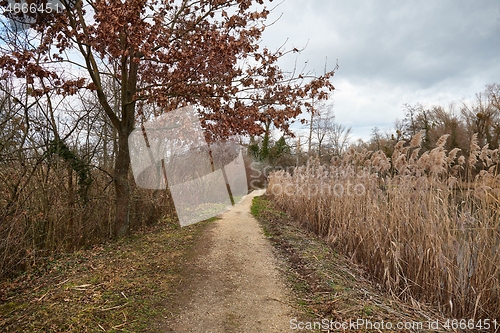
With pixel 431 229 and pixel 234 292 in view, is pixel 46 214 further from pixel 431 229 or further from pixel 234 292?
pixel 431 229

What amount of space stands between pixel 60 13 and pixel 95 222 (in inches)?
144

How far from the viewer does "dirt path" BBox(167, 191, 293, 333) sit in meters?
2.78

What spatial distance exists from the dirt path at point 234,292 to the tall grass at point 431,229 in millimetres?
1410

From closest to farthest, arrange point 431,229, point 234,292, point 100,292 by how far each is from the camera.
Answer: point 100,292 → point 234,292 → point 431,229

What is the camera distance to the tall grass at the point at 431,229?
10.7ft

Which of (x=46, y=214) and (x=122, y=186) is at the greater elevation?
(x=122, y=186)

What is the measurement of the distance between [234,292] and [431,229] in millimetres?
2443

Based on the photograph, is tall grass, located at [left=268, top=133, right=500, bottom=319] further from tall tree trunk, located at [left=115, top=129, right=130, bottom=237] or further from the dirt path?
tall tree trunk, located at [left=115, top=129, right=130, bottom=237]

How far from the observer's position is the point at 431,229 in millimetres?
3623

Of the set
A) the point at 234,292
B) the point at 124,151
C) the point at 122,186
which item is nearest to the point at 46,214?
the point at 122,186

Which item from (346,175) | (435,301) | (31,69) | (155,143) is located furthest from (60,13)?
(435,301)

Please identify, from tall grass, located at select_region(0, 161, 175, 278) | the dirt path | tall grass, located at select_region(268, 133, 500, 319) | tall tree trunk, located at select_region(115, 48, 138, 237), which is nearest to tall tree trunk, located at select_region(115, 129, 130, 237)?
tall tree trunk, located at select_region(115, 48, 138, 237)

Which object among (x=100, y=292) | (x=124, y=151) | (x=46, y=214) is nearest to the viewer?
(x=100, y=292)

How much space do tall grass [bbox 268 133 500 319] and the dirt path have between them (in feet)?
4.63
